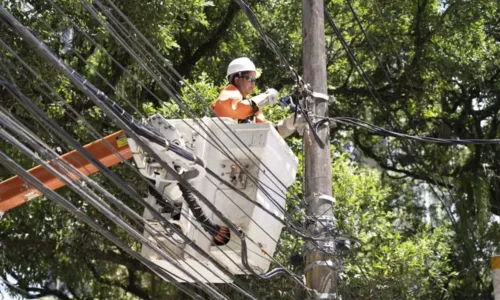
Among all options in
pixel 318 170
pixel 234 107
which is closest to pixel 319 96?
pixel 318 170

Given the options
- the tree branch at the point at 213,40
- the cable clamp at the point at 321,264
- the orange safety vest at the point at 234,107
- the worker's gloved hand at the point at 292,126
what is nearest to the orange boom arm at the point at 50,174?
the orange safety vest at the point at 234,107

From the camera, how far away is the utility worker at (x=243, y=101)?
28.4 feet

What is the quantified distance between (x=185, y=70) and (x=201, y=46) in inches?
19.1

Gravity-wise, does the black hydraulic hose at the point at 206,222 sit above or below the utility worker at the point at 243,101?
below

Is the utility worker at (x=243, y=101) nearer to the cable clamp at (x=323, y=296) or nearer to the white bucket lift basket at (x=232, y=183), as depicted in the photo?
the white bucket lift basket at (x=232, y=183)

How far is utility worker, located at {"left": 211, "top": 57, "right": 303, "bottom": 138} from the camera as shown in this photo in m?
8.66

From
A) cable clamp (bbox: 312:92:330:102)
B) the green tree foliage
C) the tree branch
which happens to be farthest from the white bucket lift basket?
the tree branch

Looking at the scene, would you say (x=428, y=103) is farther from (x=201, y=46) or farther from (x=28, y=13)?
(x=28, y=13)

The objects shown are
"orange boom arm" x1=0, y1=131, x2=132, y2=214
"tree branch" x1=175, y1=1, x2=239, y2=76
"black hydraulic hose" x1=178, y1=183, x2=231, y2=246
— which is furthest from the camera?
"tree branch" x1=175, y1=1, x2=239, y2=76

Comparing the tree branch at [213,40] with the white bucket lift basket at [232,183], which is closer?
the white bucket lift basket at [232,183]

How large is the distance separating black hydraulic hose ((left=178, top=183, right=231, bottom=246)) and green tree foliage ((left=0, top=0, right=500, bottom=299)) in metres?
3.85

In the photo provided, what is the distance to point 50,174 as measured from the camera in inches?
316

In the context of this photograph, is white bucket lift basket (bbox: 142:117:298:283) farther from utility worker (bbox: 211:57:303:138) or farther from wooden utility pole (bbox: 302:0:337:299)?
wooden utility pole (bbox: 302:0:337:299)

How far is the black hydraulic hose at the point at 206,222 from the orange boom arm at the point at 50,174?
584mm
